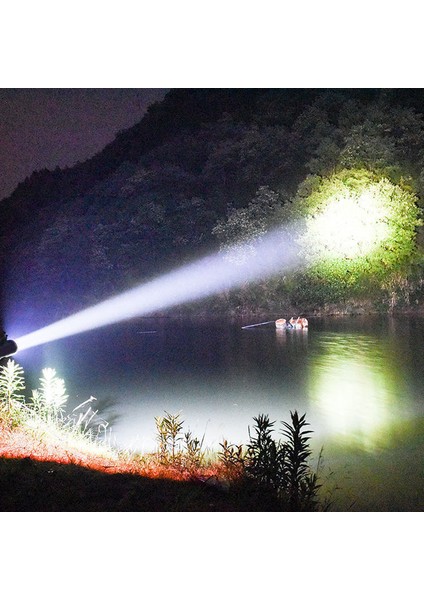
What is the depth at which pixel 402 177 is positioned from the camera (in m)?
18.9

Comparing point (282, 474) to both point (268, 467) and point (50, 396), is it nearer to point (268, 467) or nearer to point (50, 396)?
point (268, 467)

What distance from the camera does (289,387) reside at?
343 inches

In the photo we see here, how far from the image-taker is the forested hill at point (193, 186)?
2122cm

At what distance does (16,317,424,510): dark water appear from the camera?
561cm

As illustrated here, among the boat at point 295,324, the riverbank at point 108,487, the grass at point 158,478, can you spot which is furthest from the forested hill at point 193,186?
the riverbank at point 108,487

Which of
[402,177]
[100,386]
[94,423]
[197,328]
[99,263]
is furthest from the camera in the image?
[99,263]

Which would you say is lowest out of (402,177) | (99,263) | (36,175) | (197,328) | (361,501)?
(361,501)

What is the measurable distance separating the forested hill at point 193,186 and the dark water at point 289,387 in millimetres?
8410

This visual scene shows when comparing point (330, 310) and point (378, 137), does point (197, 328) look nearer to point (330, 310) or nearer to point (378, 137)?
point (330, 310)

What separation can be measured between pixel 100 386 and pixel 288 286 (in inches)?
437

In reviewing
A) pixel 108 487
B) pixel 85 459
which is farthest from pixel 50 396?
pixel 108 487

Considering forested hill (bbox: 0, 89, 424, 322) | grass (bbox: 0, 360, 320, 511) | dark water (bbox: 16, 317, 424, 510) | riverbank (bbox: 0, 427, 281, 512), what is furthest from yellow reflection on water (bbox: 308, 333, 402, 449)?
forested hill (bbox: 0, 89, 424, 322)

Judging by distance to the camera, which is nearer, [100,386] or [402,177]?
[100,386]

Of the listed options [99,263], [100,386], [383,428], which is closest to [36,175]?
[99,263]
